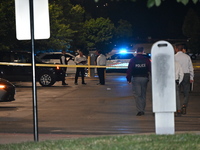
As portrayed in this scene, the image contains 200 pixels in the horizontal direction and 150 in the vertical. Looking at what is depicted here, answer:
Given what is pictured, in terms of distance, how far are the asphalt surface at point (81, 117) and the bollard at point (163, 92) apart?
1.44m

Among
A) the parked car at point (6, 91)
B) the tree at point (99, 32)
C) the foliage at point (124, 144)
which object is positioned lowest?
the foliage at point (124, 144)

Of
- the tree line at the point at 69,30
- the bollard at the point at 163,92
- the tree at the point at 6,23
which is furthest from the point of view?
the tree line at the point at 69,30

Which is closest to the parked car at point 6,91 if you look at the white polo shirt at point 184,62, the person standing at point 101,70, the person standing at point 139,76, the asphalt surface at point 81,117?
the asphalt surface at point 81,117

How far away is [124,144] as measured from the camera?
793cm

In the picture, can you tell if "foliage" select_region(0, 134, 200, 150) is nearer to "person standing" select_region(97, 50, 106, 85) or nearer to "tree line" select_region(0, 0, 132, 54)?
"person standing" select_region(97, 50, 106, 85)

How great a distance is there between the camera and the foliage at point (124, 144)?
301 inches

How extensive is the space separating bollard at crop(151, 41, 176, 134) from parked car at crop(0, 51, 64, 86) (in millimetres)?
16665

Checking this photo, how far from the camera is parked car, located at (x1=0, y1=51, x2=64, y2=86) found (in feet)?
81.2

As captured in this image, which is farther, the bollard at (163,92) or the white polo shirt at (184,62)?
the white polo shirt at (184,62)

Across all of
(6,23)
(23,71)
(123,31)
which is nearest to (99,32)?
(123,31)

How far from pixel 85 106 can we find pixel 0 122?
3.94m

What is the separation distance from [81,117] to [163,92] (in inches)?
218

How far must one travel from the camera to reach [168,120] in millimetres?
8500

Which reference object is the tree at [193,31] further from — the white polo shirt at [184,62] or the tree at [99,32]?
the white polo shirt at [184,62]
